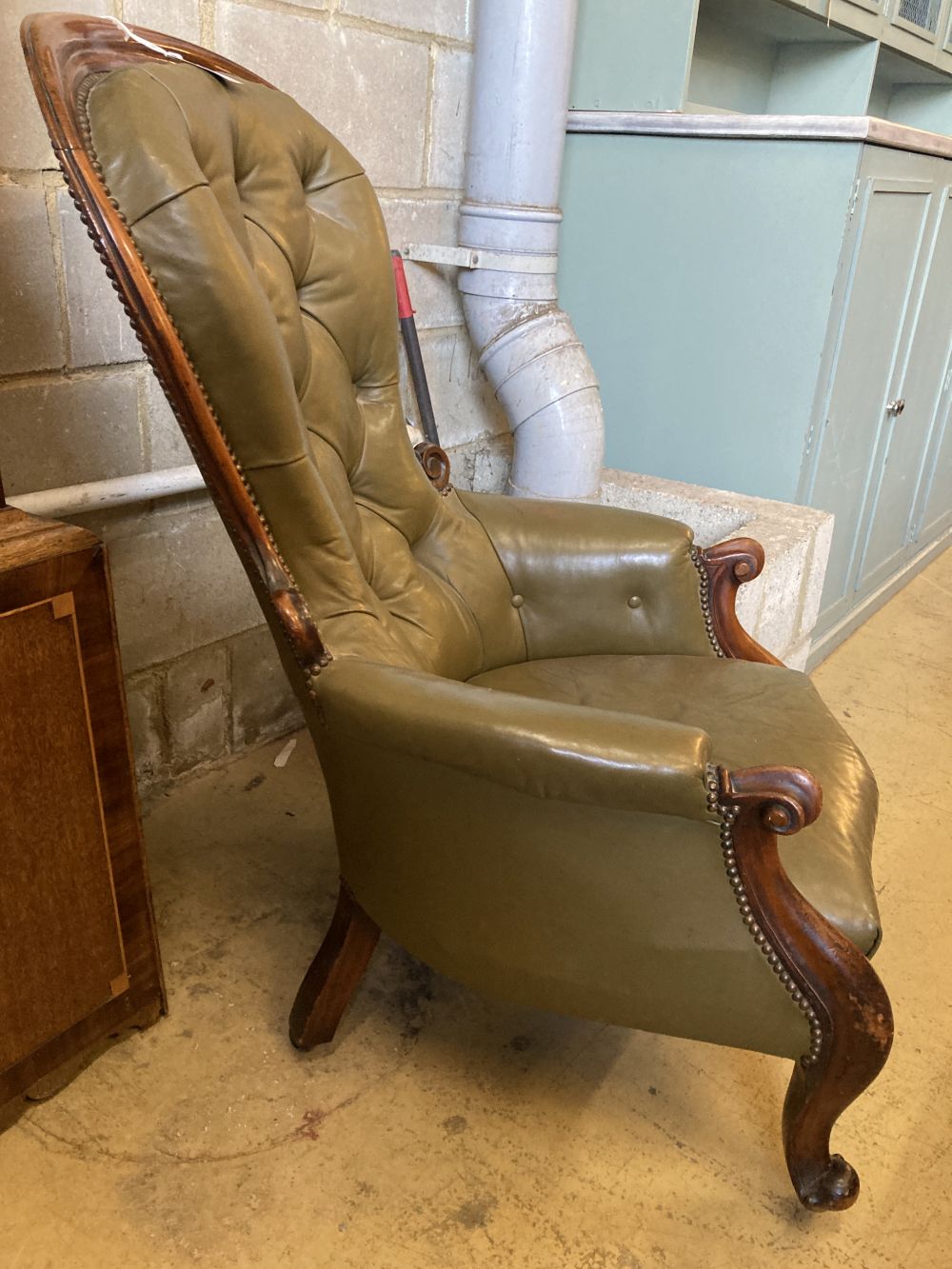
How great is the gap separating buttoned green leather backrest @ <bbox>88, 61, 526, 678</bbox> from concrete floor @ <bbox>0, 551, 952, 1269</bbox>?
536mm

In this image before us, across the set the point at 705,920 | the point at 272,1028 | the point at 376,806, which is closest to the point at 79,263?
the point at 376,806

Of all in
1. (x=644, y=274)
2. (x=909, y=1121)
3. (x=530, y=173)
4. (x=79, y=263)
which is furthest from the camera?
(x=644, y=274)

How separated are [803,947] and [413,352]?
146cm

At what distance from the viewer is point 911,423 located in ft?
9.40

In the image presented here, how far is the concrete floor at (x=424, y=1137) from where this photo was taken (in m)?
1.14

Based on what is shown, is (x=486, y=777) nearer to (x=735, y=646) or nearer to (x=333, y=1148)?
(x=333, y=1148)

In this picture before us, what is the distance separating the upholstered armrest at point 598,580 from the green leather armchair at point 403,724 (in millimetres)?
163

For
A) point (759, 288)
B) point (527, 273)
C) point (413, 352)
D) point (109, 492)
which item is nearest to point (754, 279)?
point (759, 288)

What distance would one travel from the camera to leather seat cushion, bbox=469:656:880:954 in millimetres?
1076

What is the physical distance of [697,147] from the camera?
222cm

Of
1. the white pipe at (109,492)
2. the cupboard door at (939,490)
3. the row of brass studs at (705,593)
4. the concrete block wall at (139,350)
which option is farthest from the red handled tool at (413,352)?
the cupboard door at (939,490)

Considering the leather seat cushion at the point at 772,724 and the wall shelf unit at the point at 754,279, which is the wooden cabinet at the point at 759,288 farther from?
the leather seat cushion at the point at 772,724

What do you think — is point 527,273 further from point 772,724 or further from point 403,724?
point 403,724

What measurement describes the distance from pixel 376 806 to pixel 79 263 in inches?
38.2
